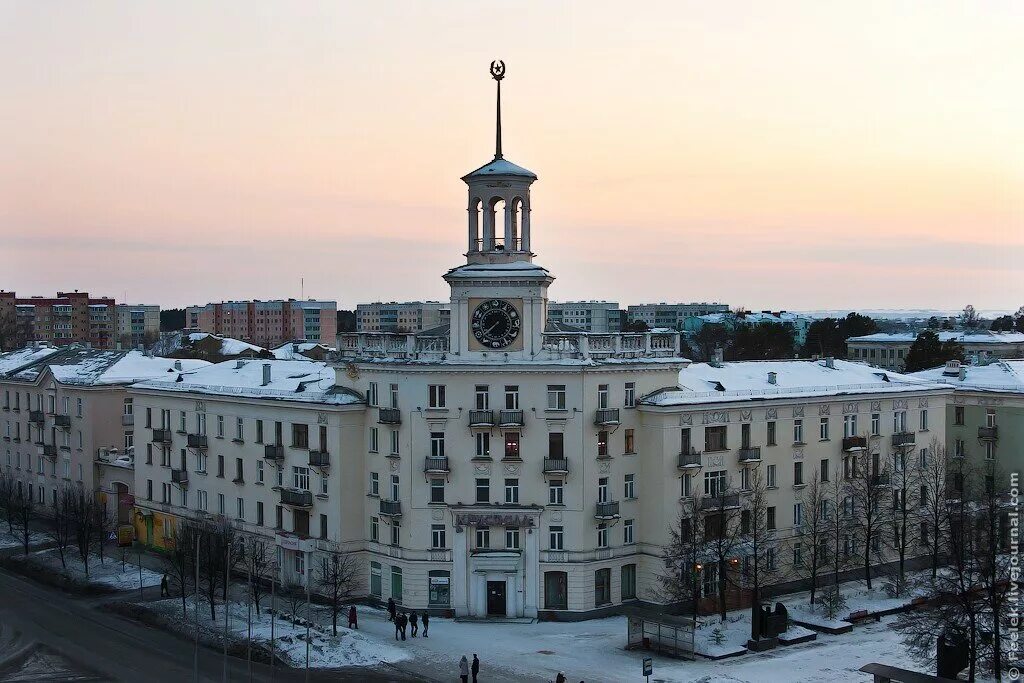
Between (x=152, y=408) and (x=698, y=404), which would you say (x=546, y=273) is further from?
(x=152, y=408)

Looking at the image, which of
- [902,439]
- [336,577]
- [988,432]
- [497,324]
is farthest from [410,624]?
[988,432]

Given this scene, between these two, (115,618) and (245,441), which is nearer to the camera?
(115,618)

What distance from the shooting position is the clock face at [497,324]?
199 feet

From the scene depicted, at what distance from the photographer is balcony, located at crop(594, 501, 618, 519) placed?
6038cm

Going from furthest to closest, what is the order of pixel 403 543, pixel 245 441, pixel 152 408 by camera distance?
pixel 152 408
pixel 245 441
pixel 403 543

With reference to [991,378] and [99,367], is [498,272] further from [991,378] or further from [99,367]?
[99,367]

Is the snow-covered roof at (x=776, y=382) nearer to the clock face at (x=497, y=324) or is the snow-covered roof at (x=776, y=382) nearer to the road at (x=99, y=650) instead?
the clock face at (x=497, y=324)

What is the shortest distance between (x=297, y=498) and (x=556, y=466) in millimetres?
15507

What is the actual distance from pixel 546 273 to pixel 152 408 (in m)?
32.1

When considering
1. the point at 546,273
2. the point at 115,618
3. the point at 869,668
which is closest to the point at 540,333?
the point at 546,273

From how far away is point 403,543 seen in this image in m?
62.0

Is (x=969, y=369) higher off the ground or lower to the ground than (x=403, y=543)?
higher

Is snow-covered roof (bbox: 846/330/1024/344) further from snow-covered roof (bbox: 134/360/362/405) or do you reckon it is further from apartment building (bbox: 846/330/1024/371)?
snow-covered roof (bbox: 134/360/362/405)

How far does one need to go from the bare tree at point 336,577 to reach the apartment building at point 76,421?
24.6 metres
